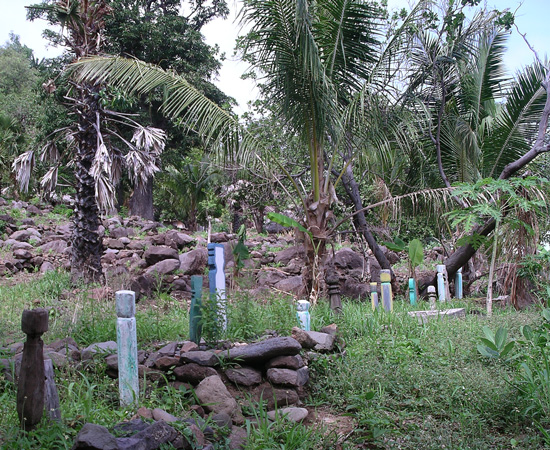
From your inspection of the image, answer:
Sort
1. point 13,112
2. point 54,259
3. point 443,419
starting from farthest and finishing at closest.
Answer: point 13,112 → point 54,259 → point 443,419

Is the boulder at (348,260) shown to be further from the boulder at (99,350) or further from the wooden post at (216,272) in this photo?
the boulder at (99,350)

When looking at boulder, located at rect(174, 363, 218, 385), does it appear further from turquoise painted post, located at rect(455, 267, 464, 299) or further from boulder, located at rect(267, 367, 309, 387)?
turquoise painted post, located at rect(455, 267, 464, 299)

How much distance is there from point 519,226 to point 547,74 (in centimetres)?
333

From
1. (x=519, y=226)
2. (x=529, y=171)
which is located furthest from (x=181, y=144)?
(x=519, y=226)

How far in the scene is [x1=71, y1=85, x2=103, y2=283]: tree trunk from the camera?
9.12 m

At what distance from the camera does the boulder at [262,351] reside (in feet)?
13.7

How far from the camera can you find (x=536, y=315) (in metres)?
6.30

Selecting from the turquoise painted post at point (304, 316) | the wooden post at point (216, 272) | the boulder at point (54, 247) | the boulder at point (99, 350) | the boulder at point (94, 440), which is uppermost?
the boulder at point (54, 247)

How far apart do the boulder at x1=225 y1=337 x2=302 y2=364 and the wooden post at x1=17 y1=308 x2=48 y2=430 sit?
160 cm

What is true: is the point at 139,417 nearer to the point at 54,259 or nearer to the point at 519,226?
the point at 519,226

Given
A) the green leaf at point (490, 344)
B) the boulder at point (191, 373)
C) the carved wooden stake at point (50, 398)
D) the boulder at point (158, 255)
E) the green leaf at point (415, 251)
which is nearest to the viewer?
the carved wooden stake at point (50, 398)

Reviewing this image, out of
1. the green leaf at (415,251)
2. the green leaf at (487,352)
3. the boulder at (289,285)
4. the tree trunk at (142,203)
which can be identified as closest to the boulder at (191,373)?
the green leaf at (487,352)

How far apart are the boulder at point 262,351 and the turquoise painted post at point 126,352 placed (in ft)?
2.82

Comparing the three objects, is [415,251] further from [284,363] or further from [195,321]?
[195,321]
